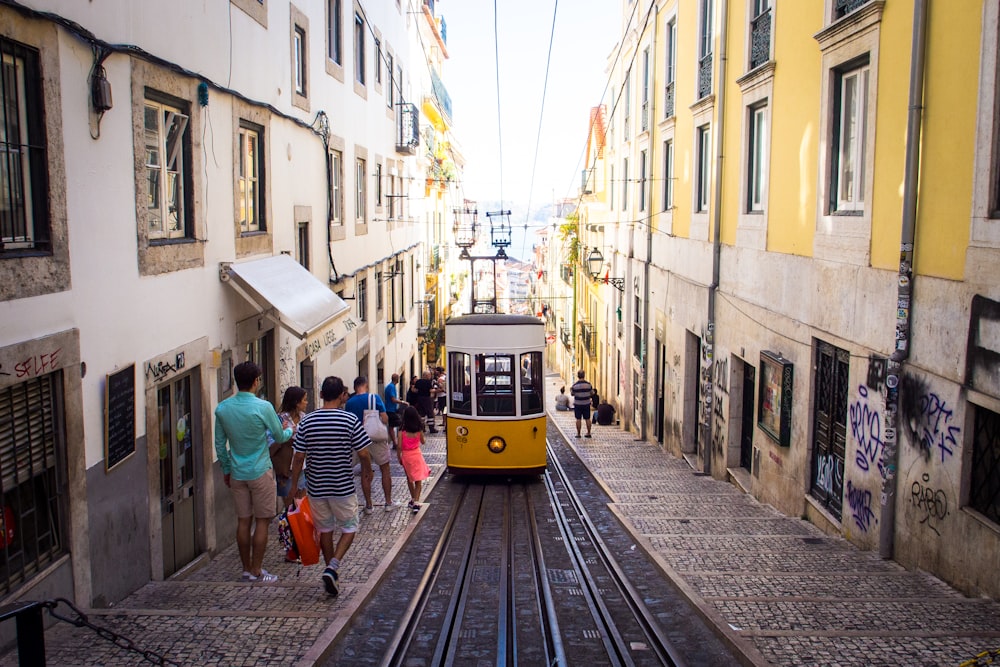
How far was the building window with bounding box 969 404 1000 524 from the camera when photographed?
6.42 meters

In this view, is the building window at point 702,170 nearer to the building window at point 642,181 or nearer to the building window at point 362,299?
the building window at point 642,181

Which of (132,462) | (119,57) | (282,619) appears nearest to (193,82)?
(119,57)

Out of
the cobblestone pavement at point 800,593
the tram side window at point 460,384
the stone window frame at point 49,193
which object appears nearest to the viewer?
the stone window frame at point 49,193

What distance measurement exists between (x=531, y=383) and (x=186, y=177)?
679cm

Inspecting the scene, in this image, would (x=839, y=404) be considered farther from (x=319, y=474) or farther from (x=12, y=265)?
(x=12, y=265)

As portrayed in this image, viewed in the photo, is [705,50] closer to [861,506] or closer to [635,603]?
[861,506]

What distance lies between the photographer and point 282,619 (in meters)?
5.85

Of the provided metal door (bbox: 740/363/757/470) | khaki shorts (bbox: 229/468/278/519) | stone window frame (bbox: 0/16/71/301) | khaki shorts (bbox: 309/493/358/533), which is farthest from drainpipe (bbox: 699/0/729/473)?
stone window frame (bbox: 0/16/71/301)

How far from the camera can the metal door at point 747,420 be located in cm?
1312

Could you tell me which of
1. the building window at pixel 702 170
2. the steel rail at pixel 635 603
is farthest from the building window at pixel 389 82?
the steel rail at pixel 635 603

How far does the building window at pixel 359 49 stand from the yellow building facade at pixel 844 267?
6.45m

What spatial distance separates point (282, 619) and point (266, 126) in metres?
6.91

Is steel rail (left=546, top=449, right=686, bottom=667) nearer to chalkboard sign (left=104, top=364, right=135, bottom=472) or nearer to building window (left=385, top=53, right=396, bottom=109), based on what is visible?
chalkboard sign (left=104, top=364, right=135, bottom=472)

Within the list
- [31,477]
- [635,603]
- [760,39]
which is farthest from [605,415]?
[31,477]
